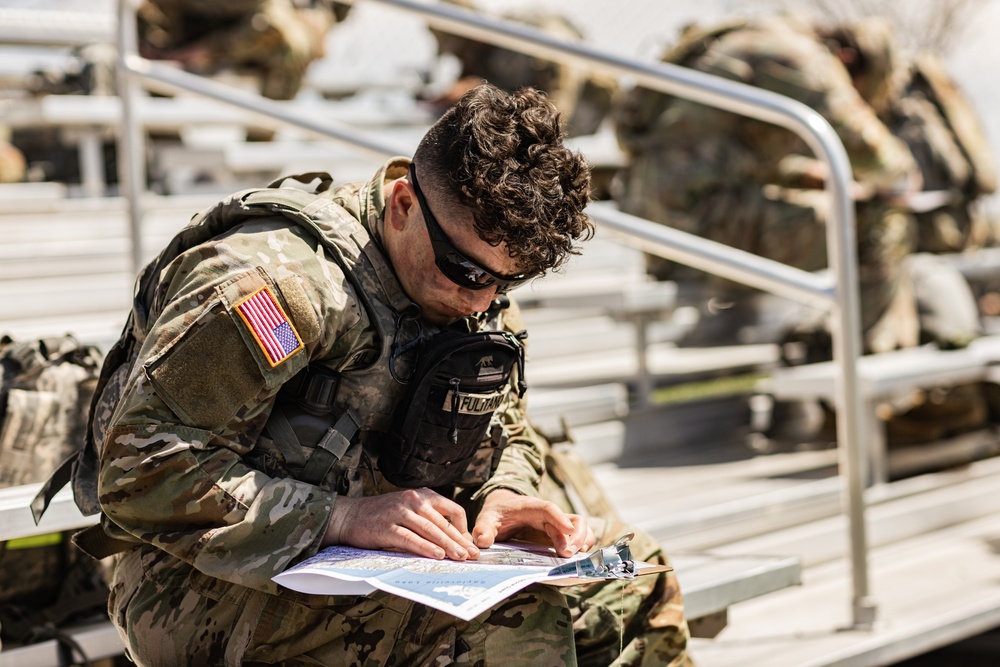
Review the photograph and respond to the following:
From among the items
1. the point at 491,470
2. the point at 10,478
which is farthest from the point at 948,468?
the point at 10,478

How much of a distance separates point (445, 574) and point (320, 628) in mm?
253

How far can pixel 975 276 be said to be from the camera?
5.54 metres

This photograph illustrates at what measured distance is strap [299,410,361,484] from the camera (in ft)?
4.69

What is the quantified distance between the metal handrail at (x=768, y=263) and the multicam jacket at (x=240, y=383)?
46.8 inches

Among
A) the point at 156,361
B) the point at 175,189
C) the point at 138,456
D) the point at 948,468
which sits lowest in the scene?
the point at 948,468

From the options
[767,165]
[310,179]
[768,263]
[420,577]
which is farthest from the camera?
[767,165]

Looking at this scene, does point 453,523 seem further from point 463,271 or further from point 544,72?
point 544,72

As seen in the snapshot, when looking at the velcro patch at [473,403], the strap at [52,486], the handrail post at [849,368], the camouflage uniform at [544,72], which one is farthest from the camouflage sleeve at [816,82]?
the strap at [52,486]

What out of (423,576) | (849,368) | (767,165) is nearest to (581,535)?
(423,576)

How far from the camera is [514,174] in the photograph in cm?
132

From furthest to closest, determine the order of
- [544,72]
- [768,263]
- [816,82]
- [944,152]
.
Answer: [544,72] < [944,152] < [816,82] < [768,263]

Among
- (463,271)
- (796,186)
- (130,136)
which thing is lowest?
(796,186)

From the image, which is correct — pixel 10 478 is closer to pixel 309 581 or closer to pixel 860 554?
pixel 309 581

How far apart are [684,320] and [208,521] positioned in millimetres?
4101
